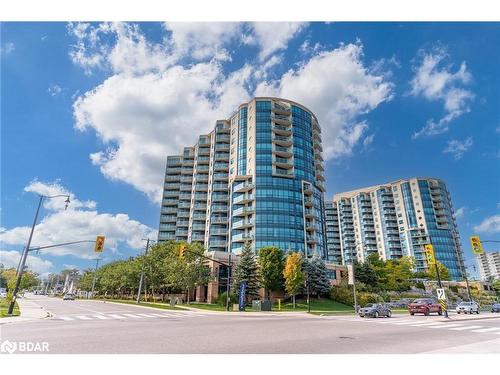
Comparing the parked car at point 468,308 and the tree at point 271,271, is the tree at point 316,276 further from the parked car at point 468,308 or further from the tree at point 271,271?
the parked car at point 468,308

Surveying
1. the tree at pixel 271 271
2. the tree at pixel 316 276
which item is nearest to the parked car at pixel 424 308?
the tree at pixel 316 276

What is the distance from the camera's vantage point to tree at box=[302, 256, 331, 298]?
48.3 metres

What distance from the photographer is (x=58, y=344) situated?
1070 centimetres

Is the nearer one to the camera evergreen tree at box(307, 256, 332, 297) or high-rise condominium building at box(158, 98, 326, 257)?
evergreen tree at box(307, 256, 332, 297)

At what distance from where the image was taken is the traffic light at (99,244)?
26.5 meters

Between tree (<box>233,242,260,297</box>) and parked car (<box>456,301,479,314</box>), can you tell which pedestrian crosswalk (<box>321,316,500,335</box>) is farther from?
tree (<box>233,242,260,297</box>)

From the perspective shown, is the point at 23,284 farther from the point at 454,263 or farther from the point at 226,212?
the point at 454,263

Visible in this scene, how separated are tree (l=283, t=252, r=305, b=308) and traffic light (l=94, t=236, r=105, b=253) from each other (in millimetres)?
26944

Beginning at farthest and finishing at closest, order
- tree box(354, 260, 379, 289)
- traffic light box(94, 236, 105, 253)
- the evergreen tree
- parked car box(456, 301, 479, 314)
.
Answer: tree box(354, 260, 379, 289) → the evergreen tree → parked car box(456, 301, 479, 314) → traffic light box(94, 236, 105, 253)

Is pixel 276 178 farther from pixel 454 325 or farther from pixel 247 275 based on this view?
pixel 454 325

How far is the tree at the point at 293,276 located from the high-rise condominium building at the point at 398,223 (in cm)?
6596

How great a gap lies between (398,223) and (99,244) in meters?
122

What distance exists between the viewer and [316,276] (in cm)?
4884

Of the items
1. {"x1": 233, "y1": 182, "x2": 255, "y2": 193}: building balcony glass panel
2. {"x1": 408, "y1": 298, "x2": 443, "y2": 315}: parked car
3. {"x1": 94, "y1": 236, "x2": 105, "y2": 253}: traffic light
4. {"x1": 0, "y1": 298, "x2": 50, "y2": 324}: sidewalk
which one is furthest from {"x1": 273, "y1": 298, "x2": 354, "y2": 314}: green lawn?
{"x1": 233, "y1": 182, "x2": 255, "y2": 193}: building balcony glass panel
